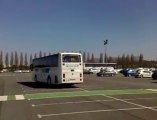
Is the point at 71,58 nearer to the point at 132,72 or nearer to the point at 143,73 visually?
the point at 143,73

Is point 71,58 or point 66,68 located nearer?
point 66,68

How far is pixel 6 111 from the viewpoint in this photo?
14.6m

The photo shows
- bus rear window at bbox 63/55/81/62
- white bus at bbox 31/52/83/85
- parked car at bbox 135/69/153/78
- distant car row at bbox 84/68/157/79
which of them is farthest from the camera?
parked car at bbox 135/69/153/78

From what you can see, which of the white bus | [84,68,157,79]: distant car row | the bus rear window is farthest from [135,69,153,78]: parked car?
the bus rear window

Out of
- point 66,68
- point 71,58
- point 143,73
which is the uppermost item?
point 71,58

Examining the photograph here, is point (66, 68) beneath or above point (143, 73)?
above

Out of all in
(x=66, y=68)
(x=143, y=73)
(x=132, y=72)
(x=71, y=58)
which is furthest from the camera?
(x=132, y=72)

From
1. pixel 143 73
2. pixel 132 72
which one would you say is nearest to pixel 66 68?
pixel 143 73

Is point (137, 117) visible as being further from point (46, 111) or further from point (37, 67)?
point (37, 67)

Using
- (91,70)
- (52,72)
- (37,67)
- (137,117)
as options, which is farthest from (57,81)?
(91,70)

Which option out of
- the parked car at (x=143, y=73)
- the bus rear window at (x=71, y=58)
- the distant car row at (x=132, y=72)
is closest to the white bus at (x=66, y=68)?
the bus rear window at (x=71, y=58)

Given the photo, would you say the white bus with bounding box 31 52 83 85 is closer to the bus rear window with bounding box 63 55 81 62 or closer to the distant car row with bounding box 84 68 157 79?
the bus rear window with bounding box 63 55 81 62

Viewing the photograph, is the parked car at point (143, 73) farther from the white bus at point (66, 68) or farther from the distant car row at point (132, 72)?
the white bus at point (66, 68)

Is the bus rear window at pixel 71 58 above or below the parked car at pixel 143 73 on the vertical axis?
above
